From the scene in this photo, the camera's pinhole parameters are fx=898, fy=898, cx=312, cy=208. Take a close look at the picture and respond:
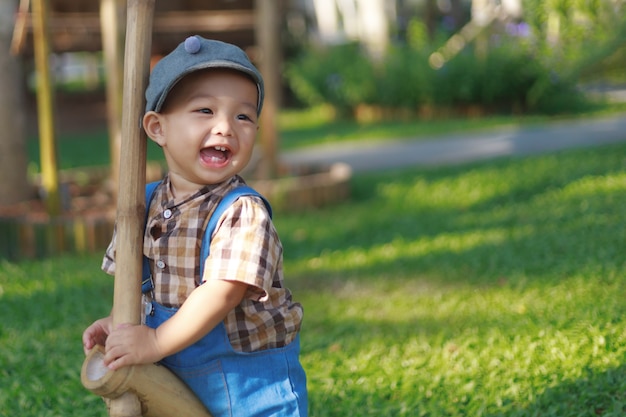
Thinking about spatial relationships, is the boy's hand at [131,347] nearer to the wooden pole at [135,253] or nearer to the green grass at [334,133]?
the wooden pole at [135,253]

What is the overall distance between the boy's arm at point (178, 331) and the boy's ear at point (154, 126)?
1.28ft

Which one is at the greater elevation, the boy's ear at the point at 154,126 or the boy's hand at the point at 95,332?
the boy's ear at the point at 154,126

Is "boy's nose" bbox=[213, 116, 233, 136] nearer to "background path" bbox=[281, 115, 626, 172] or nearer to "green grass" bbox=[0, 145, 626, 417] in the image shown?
"green grass" bbox=[0, 145, 626, 417]

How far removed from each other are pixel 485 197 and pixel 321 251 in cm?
161

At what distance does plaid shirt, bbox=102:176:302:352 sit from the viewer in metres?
2.00

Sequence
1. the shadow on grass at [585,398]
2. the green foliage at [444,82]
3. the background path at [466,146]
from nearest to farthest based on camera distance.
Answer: the shadow on grass at [585,398]
the background path at [466,146]
the green foliage at [444,82]

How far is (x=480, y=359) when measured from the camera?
3.43m

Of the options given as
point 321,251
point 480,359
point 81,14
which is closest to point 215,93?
point 480,359

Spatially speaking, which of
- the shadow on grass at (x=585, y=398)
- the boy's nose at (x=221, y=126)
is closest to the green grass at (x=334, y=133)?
the shadow on grass at (x=585, y=398)

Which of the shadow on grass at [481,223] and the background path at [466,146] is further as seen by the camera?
the background path at [466,146]

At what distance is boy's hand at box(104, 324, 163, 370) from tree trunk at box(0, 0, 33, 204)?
15.8 feet

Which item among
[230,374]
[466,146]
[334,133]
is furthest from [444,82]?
[230,374]

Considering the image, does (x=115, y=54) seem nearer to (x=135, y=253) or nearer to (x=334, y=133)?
(x=135, y=253)

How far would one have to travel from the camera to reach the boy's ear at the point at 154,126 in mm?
2127
